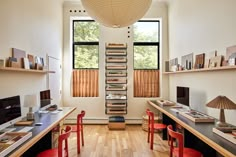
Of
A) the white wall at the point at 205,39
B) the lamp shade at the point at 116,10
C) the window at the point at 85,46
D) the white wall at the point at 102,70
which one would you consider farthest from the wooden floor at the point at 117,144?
the lamp shade at the point at 116,10

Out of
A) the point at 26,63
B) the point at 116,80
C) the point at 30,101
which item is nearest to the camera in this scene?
the point at 30,101

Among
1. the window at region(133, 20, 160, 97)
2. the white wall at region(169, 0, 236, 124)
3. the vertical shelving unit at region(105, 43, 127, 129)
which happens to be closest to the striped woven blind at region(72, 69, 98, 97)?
the vertical shelving unit at region(105, 43, 127, 129)

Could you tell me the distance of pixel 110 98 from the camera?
251 inches

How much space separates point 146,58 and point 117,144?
2.98 meters

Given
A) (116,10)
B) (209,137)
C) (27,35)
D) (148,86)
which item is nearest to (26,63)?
(27,35)

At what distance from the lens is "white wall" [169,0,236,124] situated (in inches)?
121

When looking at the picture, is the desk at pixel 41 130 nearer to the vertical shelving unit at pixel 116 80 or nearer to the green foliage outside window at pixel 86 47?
the vertical shelving unit at pixel 116 80

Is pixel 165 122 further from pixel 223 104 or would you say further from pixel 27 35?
pixel 27 35

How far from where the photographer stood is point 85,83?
6.62 m

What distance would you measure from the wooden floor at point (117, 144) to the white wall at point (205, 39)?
1.18 metres

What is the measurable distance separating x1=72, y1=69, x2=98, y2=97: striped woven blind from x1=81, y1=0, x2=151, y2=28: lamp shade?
415 centimetres

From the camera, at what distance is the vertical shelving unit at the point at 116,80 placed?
6.42 m

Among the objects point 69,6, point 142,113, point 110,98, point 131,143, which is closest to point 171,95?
point 142,113

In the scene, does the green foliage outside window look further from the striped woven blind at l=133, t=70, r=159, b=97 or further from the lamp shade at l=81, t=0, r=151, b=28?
the lamp shade at l=81, t=0, r=151, b=28
